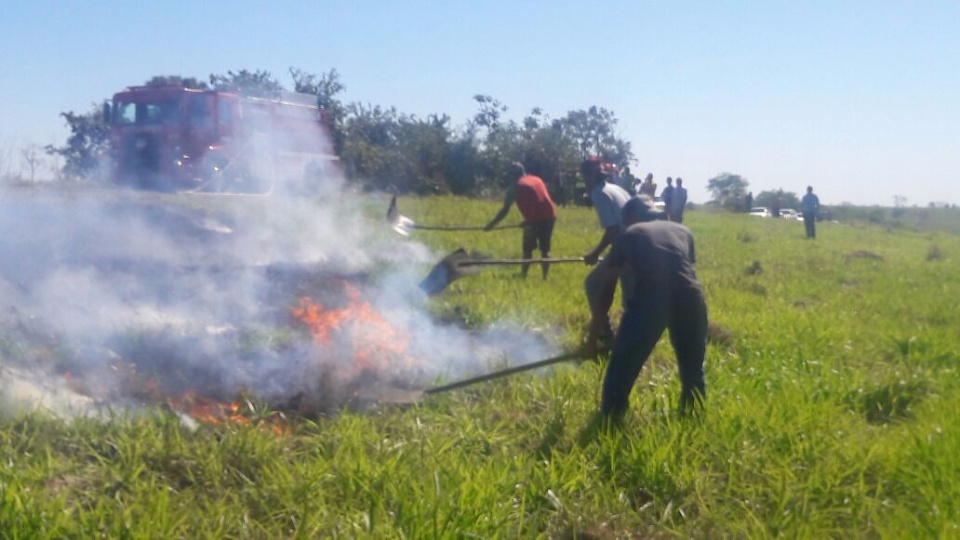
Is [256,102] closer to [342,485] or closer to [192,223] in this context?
[192,223]

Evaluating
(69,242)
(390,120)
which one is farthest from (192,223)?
(390,120)

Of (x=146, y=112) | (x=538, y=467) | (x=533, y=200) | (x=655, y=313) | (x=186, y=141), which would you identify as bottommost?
(x=538, y=467)

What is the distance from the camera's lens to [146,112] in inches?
640

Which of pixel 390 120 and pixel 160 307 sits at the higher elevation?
pixel 390 120

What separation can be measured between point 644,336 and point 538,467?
1.13 m

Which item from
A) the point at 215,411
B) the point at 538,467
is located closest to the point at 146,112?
the point at 215,411

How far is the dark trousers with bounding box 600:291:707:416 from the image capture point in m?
5.49

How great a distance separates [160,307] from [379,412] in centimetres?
265

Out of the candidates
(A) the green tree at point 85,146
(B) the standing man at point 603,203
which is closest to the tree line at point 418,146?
(A) the green tree at point 85,146

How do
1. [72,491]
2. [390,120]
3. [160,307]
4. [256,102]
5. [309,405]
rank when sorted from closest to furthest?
[72,491] < [309,405] < [160,307] < [256,102] < [390,120]

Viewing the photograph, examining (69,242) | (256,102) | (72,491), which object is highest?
(256,102)

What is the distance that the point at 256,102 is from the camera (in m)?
17.5

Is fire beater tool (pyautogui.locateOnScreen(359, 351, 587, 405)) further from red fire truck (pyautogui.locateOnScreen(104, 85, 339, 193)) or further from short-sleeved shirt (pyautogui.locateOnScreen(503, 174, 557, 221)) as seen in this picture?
red fire truck (pyautogui.locateOnScreen(104, 85, 339, 193))

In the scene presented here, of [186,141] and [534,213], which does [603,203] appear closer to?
[534,213]
